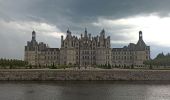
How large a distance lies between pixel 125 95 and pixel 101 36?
87.7 m

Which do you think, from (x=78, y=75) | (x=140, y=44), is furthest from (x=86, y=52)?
(x=78, y=75)

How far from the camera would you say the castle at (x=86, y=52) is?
124312 millimetres

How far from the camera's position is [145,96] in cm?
3903

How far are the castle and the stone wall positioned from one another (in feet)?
182

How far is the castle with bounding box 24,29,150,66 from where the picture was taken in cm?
12431

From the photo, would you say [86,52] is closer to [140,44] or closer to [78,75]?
[140,44]

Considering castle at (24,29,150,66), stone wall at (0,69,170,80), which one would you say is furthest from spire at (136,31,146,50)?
stone wall at (0,69,170,80)

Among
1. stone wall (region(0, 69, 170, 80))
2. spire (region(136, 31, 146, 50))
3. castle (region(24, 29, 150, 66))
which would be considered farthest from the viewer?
spire (region(136, 31, 146, 50))

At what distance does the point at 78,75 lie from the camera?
204 ft

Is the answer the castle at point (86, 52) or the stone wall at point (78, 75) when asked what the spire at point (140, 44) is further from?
the stone wall at point (78, 75)

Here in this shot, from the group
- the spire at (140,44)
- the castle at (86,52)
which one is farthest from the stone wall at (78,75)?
the spire at (140,44)

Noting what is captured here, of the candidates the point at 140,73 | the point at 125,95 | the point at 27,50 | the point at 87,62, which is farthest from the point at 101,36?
the point at 125,95

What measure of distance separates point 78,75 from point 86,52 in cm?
6220

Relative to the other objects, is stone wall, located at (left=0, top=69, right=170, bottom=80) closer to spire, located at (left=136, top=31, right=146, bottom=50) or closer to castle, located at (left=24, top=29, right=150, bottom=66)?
castle, located at (left=24, top=29, right=150, bottom=66)
